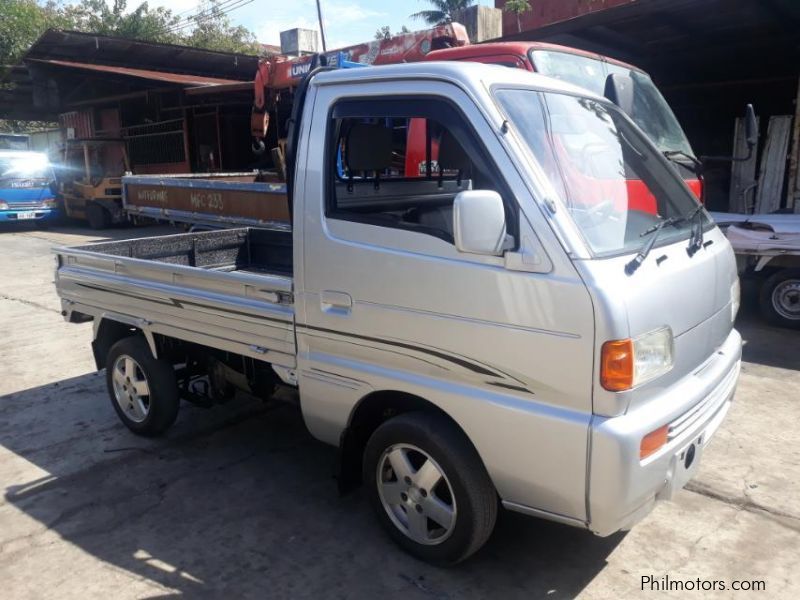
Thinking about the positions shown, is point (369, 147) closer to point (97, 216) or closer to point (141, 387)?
point (141, 387)

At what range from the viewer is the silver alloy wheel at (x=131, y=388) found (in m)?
4.57

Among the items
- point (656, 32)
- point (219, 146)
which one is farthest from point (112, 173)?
point (656, 32)

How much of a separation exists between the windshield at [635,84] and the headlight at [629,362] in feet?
13.0

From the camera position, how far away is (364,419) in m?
3.42

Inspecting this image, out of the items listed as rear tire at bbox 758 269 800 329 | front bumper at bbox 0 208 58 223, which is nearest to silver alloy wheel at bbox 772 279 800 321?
rear tire at bbox 758 269 800 329

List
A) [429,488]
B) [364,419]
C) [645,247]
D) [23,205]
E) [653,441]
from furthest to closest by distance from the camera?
[23,205] → [364,419] → [429,488] → [645,247] → [653,441]

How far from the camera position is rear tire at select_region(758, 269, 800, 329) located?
7.07 meters

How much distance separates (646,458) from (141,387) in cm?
331

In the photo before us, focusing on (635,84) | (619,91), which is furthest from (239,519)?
(635,84)

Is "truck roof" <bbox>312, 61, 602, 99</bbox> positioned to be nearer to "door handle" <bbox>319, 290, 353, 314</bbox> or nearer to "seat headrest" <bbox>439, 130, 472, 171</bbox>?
"seat headrest" <bbox>439, 130, 472, 171</bbox>

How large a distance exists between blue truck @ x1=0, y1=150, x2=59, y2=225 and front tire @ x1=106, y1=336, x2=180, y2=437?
15.3 meters

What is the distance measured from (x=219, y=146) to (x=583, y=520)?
1827 cm

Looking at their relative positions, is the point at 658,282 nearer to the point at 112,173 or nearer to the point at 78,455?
the point at 78,455

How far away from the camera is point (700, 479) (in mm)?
3992
